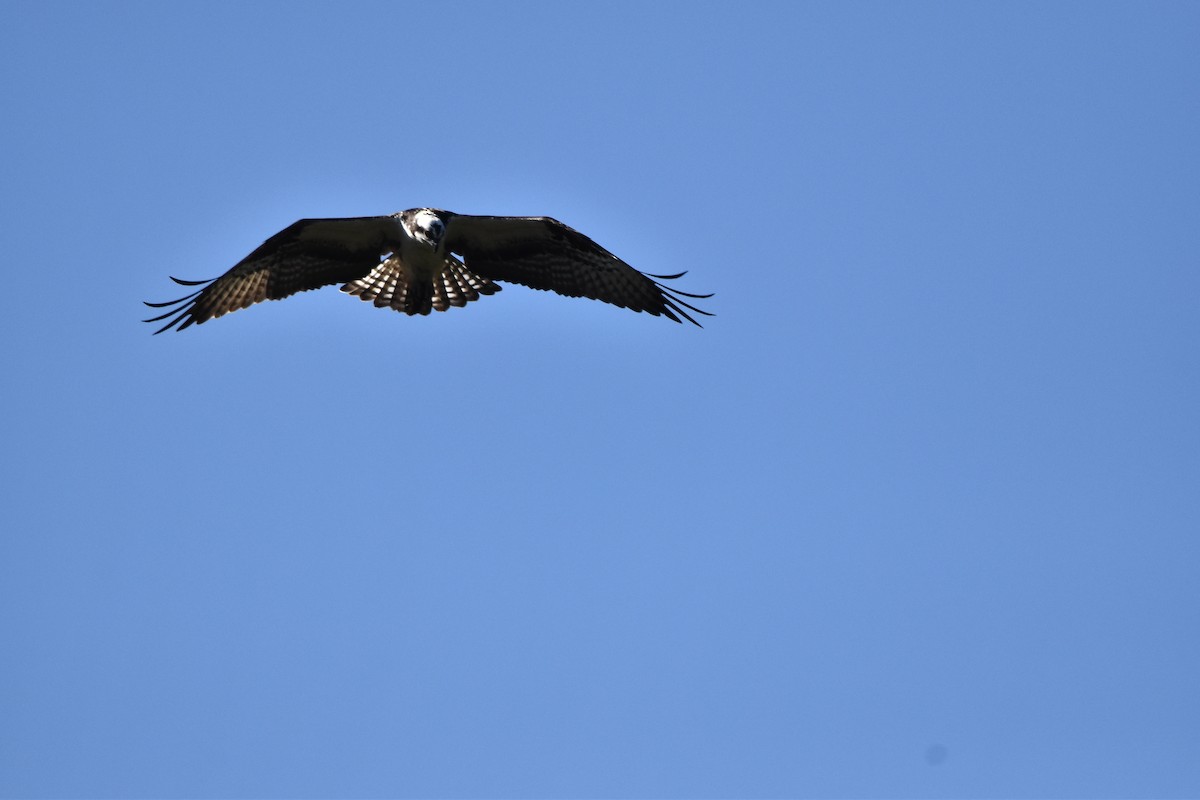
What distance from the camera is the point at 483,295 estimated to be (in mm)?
16000

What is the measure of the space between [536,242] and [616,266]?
0.93m

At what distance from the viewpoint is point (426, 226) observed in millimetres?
14805

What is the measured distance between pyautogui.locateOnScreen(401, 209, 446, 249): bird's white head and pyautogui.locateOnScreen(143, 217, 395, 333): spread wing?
1.14ft

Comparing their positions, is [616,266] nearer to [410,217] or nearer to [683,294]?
[683,294]

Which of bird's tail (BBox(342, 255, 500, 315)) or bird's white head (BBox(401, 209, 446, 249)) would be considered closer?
bird's white head (BBox(401, 209, 446, 249))

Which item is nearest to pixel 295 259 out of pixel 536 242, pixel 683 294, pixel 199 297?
pixel 199 297

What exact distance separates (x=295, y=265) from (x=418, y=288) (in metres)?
1.35

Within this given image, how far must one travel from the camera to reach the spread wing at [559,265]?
1566 cm

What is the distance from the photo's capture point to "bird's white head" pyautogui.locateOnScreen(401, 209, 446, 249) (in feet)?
48.6

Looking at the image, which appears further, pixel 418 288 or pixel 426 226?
pixel 418 288

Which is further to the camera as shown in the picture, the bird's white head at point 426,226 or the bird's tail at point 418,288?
the bird's tail at point 418,288

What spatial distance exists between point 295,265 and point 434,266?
1.50m

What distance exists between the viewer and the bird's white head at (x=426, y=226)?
14805 millimetres

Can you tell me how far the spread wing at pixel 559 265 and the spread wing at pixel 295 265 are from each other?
944 millimetres
